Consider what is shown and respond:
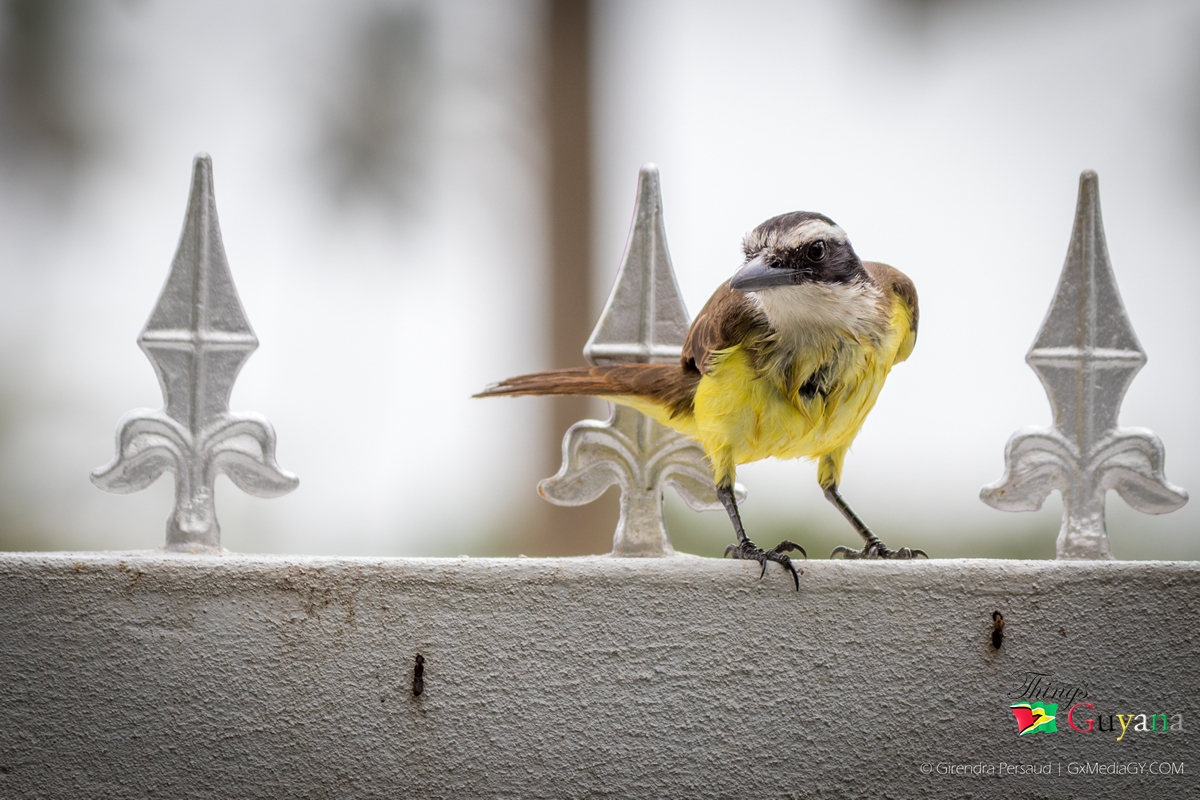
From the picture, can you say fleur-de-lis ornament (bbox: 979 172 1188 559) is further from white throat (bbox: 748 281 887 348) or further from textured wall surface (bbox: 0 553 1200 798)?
white throat (bbox: 748 281 887 348)

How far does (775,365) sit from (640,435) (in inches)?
15.5

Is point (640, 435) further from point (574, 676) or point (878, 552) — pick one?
point (878, 552)

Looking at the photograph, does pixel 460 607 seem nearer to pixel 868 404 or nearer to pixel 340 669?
pixel 340 669

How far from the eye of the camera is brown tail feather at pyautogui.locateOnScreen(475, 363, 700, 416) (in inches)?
86.7

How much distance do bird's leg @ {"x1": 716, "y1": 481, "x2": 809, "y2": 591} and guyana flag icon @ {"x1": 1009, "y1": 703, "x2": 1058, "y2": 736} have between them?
536 millimetres

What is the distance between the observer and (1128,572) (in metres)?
1.94

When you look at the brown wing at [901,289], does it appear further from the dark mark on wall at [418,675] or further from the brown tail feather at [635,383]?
the dark mark on wall at [418,675]

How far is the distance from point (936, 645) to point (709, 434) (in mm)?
703

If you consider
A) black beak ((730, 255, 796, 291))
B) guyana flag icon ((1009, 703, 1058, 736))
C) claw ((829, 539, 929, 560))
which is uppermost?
black beak ((730, 255, 796, 291))

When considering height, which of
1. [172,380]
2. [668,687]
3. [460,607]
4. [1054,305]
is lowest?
[668,687]

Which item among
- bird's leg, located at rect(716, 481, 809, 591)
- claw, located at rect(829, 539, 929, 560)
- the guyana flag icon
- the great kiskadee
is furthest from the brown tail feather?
the guyana flag icon

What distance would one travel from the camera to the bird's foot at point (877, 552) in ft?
7.74

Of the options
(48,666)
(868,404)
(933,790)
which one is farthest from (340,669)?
(868,404)

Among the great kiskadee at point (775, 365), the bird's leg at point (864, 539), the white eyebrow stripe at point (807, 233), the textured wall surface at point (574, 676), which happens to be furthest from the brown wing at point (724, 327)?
the bird's leg at point (864, 539)
